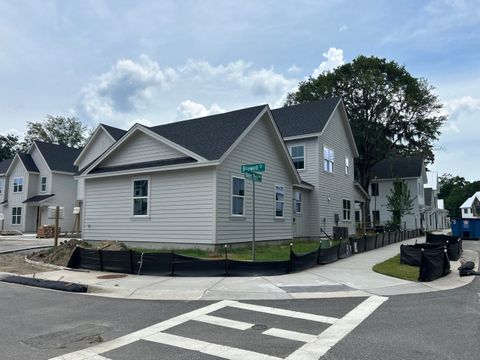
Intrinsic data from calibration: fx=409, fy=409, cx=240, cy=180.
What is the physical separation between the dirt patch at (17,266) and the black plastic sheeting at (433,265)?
11350 mm

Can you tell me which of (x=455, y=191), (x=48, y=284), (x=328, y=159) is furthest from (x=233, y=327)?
(x=455, y=191)

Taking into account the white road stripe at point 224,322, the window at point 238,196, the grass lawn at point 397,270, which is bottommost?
the white road stripe at point 224,322

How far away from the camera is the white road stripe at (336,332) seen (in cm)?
539

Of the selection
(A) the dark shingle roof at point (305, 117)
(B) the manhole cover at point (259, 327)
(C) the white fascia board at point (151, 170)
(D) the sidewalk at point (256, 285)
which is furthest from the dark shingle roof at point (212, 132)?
(B) the manhole cover at point (259, 327)

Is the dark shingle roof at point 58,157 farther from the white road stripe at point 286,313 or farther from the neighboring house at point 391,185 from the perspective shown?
the white road stripe at point 286,313

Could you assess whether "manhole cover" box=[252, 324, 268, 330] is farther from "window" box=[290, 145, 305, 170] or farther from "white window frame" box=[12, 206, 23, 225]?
"white window frame" box=[12, 206, 23, 225]

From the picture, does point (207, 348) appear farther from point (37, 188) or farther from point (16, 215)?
point (16, 215)

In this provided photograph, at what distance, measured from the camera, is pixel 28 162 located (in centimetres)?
3981

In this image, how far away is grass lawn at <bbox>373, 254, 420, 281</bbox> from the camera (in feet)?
39.3

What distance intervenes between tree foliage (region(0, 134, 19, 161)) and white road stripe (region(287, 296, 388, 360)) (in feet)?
233

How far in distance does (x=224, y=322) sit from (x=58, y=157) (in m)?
38.0

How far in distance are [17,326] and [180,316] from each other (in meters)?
2.69

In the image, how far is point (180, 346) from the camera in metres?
5.73

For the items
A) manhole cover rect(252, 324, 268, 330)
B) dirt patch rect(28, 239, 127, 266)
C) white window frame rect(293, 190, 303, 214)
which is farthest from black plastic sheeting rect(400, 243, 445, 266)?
dirt patch rect(28, 239, 127, 266)
